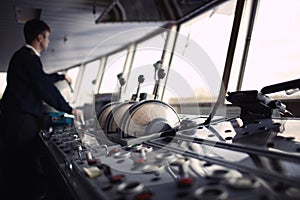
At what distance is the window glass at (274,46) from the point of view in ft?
8.39

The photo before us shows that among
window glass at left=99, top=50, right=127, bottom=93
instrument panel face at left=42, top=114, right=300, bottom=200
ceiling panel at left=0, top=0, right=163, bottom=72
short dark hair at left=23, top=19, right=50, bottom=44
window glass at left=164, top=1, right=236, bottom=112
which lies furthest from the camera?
ceiling panel at left=0, top=0, right=163, bottom=72

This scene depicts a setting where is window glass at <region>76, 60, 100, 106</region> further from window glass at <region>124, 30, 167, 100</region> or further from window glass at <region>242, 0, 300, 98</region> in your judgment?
window glass at <region>124, 30, 167, 100</region>

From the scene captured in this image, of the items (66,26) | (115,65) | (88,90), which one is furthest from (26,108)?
(88,90)

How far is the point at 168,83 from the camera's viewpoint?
1.37m

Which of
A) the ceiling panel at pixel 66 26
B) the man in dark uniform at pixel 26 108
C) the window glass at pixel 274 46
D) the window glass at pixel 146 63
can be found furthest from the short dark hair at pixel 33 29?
the window glass at pixel 274 46

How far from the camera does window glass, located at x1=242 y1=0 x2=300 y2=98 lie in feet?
8.39

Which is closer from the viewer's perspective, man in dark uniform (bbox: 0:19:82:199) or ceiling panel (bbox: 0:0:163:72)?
man in dark uniform (bbox: 0:19:82:199)

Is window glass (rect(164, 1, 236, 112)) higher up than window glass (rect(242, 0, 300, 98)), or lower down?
lower down

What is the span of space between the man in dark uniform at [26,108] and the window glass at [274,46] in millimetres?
1861

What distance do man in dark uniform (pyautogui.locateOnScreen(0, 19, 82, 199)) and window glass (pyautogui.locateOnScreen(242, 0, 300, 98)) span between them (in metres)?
1.86

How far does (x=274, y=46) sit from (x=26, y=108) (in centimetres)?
241


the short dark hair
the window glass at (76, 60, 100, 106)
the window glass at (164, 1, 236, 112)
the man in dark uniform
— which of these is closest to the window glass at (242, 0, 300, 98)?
the window glass at (164, 1, 236, 112)

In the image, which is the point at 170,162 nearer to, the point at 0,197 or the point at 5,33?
the point at 0,197

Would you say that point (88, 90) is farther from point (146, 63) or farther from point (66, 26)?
point (146, 63)
